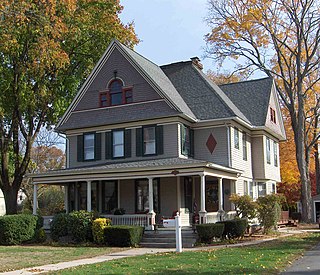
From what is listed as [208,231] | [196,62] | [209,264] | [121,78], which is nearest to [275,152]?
[196,62]

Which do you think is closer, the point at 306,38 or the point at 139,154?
Result: the point at 139,154

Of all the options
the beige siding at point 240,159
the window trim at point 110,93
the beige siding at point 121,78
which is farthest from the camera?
the window trim at point 110,93

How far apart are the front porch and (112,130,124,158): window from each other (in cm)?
157

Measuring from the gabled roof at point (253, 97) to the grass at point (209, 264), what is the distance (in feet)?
47.6

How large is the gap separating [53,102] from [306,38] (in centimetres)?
2006

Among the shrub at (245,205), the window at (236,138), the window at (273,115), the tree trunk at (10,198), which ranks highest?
the window at (273,115)

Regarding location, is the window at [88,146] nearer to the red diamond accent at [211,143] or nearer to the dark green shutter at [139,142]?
the dark green shutter at [139,142]

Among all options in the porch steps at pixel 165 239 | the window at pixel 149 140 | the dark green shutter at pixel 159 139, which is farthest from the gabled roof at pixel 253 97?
the porch steps at pixel 165 239

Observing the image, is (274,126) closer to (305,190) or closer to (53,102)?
(305,190)

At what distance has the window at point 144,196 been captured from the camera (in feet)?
84.3

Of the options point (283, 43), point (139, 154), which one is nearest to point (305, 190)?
point (283, 43)

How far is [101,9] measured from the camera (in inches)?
1336

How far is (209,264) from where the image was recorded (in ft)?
43.9

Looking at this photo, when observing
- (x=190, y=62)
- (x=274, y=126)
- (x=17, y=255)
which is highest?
(x=190, y=62)
